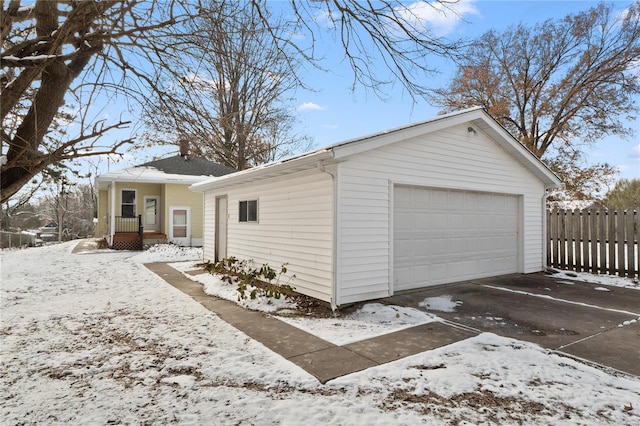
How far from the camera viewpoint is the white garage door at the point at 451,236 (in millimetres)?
7121

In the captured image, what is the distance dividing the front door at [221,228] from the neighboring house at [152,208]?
6405 millimetres

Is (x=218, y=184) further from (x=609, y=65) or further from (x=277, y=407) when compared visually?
Answer: (x=609, y=65)

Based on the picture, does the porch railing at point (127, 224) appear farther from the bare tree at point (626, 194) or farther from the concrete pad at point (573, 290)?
the bare tree at point (626, 194)

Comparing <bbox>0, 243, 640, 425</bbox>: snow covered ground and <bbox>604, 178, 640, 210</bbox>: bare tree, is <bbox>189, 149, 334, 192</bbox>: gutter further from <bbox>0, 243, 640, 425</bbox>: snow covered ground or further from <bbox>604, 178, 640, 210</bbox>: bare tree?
<bbox>604, 178, 640, 210</bbox>: bare tree

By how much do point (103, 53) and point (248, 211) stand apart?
6220 mm

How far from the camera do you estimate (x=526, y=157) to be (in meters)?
8.89

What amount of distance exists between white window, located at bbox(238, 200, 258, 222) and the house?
25 mm

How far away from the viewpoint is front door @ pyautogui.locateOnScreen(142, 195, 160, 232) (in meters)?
17.3

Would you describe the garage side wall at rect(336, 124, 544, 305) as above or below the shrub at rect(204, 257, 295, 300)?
above

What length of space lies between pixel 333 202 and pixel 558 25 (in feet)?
60.3

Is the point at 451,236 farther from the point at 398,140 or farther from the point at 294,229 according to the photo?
the point at 294,229

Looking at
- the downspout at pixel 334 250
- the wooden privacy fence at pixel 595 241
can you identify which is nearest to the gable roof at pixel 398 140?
the downspout at pixel 334 250

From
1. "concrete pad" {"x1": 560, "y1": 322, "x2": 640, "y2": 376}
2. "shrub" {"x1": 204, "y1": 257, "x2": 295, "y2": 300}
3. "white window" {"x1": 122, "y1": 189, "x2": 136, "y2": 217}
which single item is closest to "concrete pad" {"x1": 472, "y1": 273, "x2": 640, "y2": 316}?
"concrete pad" {"x1": 560, "y1": 322, "x2": 640, "y2": 376}

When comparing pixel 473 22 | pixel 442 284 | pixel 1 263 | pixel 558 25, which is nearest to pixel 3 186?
pixel 473 22
